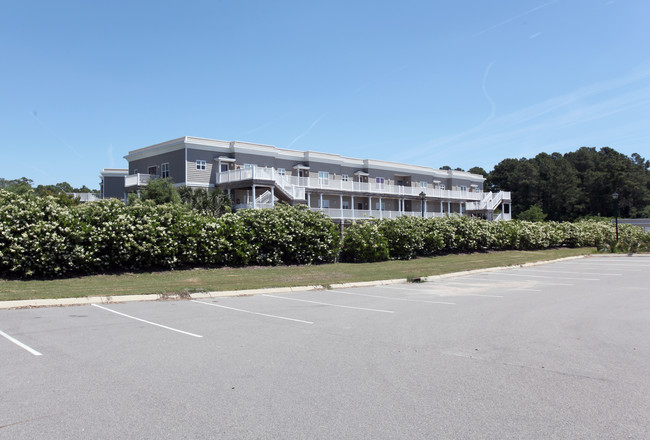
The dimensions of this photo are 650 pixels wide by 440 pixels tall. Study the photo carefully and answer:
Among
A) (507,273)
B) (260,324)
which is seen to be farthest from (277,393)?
(507,273)

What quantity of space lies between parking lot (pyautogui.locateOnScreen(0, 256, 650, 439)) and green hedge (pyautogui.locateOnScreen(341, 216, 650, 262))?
45.4 feet

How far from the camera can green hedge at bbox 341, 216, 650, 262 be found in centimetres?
2486

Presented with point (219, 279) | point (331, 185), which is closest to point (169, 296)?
point (219, 279)

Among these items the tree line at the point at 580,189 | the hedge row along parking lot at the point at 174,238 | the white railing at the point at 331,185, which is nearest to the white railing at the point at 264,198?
the white railing at the point at 331,185

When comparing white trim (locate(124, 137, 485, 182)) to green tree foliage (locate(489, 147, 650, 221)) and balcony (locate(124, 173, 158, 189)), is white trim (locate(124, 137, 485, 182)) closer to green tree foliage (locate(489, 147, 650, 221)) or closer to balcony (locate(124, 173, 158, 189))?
balcony (locate(124, 173, 158, 189))

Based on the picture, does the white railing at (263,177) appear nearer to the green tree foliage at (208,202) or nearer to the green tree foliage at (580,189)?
the green tree foliage at (208,202)

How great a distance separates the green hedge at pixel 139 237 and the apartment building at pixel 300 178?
12242 millimetres

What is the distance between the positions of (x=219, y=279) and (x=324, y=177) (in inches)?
1247

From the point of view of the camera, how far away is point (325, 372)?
18.9 ft

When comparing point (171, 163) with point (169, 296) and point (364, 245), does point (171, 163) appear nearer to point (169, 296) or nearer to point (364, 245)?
point (364, 245)

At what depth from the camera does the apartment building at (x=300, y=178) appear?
38.2 metres

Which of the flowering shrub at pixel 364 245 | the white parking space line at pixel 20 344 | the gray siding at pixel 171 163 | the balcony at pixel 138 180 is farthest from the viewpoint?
Result: the balcony at pixel 138 180

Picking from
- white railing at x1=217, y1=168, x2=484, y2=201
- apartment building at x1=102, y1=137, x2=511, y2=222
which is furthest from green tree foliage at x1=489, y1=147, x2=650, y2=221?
white railing at x1=217, y1=168, x2=484, y2=201

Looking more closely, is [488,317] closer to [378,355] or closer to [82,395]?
[378,355]
